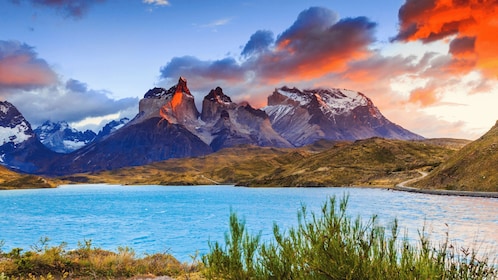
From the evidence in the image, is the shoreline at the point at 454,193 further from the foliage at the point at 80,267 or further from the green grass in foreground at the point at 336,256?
the green grass in foreground at the point at 336,256

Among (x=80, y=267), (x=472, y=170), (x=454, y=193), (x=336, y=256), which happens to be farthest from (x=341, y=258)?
(x=472, y=170)

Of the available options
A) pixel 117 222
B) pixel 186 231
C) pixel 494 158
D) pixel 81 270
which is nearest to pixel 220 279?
pixel 81 270

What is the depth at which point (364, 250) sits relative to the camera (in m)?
9.45

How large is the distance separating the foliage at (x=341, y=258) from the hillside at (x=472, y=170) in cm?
11124

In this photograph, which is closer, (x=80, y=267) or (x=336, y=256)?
(x=336, y=256)

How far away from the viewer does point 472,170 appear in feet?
388

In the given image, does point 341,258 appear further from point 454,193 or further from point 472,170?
point 472,170

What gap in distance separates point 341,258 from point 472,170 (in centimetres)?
12563

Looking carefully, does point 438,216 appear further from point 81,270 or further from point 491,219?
point 81,270

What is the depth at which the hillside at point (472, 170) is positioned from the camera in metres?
111

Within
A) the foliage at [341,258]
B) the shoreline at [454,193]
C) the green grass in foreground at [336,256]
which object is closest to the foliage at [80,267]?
the green grass in foreground at [336,256]

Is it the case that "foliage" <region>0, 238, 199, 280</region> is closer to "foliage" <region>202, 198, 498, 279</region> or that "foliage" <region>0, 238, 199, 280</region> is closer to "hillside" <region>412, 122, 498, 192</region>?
"foliage" <region>202, 198, 498, 279</region>

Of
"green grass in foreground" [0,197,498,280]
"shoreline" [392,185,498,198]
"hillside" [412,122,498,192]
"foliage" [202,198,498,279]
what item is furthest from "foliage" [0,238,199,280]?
"hillside" [412,122,498,192]

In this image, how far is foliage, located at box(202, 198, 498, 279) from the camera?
8.77m
